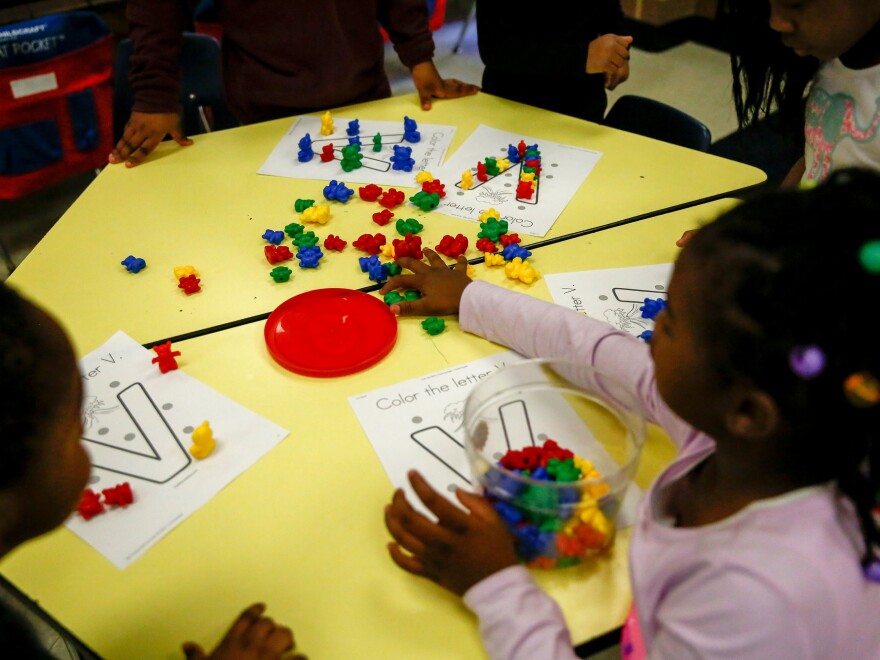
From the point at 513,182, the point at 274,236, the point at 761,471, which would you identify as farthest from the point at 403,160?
the point at 761,471

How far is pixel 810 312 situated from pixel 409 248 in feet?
2.27

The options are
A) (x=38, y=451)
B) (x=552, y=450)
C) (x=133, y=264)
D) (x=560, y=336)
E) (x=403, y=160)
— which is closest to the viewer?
(x=38, y=451)

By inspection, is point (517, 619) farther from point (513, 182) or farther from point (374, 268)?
point (513, 182)

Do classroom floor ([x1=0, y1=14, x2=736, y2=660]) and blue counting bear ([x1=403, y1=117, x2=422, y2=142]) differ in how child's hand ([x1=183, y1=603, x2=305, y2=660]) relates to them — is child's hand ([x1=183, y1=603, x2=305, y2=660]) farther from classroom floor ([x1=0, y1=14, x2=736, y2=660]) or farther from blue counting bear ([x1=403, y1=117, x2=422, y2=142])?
classroom floor ([x1=0, y1=14, x2=736, y2=660])

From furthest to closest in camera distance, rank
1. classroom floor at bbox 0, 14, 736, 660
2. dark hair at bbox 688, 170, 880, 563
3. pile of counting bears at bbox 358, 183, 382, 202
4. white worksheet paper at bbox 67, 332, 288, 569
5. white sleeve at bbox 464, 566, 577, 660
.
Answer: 1. classroom floor at bbox 0, 14, 736, 660
2. pile of counting bears at bbox 358, 183, 382, 202
3. white worksheet paper at bbox 67, 332, 288, 569
4. white sleeve at bbox 464, 566, 577, 660
5. dark hair at bbox 688, 170, 880, 563

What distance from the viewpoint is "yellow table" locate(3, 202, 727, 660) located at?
648 millimetres

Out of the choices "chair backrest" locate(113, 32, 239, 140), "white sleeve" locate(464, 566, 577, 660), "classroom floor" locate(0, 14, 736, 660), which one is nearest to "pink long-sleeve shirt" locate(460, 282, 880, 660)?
"white sleeve" locate(464, 566, 577, 660)

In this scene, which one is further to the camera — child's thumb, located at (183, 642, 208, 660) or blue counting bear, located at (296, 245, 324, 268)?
blue counting bear, located at (296, 245, 324, 268)

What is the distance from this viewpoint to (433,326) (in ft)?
3.19

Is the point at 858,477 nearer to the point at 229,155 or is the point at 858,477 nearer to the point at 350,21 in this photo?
the point at 229,155

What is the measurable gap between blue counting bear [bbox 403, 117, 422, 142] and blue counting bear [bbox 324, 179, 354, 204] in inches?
9.9

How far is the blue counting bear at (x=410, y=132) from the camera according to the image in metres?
1.45

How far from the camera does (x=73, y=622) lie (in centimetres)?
66

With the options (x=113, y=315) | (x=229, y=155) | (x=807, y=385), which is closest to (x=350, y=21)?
(x=229, y=155)
